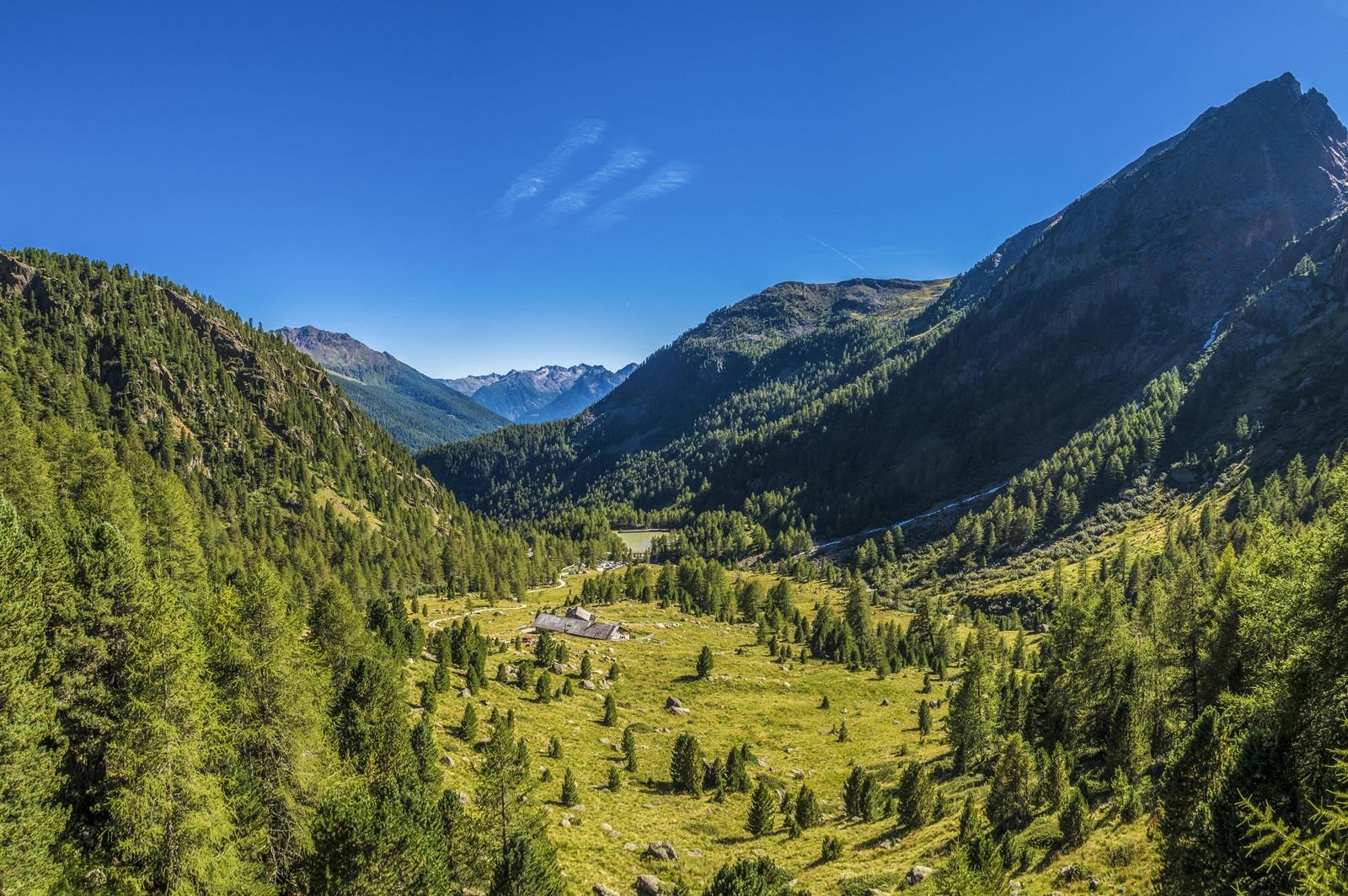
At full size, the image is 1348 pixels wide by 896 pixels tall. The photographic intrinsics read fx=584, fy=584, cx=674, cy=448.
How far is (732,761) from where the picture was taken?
53906mm

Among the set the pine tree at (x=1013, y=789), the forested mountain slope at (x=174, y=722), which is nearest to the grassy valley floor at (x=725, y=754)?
the pine tree at (x=1013, y=789)

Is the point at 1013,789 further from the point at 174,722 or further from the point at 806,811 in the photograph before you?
the point at 174,722

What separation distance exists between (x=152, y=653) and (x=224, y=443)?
181183mm

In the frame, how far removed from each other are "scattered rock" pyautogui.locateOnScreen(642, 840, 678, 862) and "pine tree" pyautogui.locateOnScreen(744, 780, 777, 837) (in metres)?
7.81

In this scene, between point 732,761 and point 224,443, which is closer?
point 732,761

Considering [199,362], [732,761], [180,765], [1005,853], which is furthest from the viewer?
[199,362]

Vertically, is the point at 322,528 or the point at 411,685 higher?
the point at 322,528

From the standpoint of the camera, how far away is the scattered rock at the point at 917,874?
108ft

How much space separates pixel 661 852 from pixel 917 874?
1619 centimetres

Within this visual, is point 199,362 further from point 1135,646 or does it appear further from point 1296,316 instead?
point 1296,316

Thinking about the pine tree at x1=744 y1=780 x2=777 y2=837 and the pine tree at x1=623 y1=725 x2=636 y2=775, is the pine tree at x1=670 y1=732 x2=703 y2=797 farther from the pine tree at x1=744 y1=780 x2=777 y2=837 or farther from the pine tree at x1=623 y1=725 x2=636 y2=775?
the pine tree at x1=744 y1=780 x2=777 y2=837

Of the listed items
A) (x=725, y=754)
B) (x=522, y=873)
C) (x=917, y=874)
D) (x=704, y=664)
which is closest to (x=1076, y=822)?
(x=917, y=874)

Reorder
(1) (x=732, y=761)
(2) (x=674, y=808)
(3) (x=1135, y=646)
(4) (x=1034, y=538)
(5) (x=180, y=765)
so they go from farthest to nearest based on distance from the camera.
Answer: (4) (x=1034, y=538) → (1) (x=732, y=761) → (2) (x=674, y=808) → (3) (x=1135, y=646) → (5) (x=180, y=765)

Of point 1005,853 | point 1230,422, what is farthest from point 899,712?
point 1230,422
